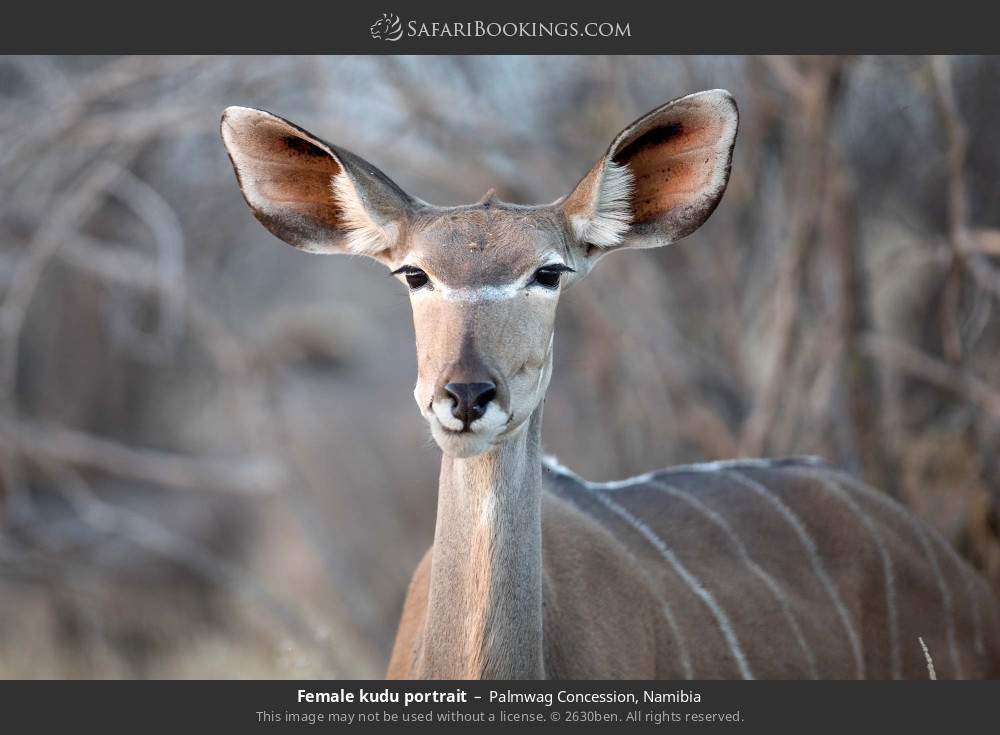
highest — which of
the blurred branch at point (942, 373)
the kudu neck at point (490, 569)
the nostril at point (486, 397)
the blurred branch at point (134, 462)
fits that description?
the blurred branch at point (134, 462)

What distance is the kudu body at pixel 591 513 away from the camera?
8.50 feet

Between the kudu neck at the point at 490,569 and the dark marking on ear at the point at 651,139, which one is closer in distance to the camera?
the kudu neck at the point at 490,569

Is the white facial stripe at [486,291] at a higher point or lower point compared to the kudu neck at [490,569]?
higher

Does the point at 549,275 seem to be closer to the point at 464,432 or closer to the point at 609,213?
the point at 609,213

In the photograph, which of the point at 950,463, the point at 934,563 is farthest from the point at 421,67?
the point at 934,563

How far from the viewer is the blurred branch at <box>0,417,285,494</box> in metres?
6.27

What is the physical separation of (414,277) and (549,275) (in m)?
0.29

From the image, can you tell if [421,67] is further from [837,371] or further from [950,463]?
[950,463]

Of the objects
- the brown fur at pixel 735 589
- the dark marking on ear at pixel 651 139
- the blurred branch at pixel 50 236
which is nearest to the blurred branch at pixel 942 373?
the brown fur at pixel 735 589

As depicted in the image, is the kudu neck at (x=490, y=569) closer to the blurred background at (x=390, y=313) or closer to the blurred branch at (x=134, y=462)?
the blurred background at (x=390, y=313)

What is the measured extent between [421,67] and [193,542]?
11.3ft

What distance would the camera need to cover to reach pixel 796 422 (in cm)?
531

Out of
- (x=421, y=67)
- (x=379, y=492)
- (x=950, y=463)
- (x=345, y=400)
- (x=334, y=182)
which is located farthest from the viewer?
(x=345, y=400)

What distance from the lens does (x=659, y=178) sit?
9.52 ft
